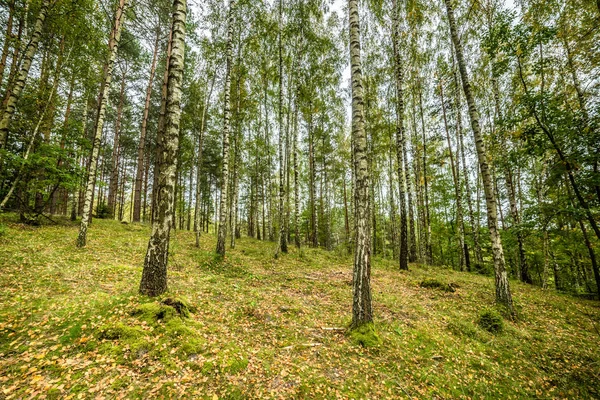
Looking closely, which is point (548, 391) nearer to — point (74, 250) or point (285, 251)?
point (285, 251)

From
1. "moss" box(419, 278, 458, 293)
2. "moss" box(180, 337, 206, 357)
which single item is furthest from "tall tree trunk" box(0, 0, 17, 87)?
"moss" box(419, 278, 458, 293)

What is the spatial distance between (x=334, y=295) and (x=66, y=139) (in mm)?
13151

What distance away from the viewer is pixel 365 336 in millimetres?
4965

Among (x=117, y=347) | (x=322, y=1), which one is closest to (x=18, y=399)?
(x=117, y=347)

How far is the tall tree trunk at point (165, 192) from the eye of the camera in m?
4.94

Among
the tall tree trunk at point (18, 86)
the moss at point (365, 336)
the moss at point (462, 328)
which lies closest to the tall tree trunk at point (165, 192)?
the moss at point (365, 336)

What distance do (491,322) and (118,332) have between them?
341 inches

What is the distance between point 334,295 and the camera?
306 inches

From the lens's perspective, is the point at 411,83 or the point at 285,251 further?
the point at 411,83

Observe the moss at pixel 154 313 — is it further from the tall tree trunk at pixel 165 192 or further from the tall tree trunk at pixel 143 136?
the tall tree trunk at pixel 143 136

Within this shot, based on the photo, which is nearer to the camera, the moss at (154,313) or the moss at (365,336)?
the moss at (154,313)

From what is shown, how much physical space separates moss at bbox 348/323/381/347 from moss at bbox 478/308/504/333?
11.3ft

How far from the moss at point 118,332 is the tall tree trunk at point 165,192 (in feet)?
3.32

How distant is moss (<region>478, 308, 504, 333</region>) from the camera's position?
5938 mm
